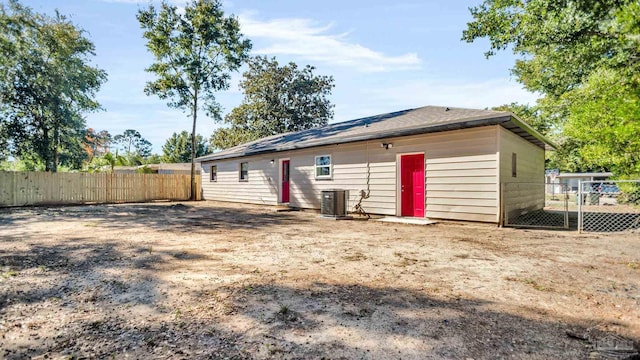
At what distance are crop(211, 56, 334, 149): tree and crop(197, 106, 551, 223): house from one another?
61.3 ft

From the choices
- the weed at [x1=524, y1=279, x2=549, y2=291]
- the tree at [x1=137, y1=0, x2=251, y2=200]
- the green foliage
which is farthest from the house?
the tree at [x1=137, y1=0, x2=251, y2=200]

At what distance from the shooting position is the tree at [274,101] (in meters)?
31.8

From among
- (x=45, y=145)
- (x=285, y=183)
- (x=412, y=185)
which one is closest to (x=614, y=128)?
(x=412, y=185)

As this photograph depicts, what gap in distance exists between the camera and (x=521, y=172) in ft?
34.2

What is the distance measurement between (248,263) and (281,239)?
198cm

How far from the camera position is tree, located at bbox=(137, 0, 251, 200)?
20234 millimetres

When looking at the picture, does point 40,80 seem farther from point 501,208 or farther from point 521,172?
point 521,172

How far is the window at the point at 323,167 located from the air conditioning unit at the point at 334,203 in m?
1.45

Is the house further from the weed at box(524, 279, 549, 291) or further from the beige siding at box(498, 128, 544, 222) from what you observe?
the weed at box(524, 279, 549, 291)

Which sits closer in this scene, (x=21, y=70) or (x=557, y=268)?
(x=557, y=268)

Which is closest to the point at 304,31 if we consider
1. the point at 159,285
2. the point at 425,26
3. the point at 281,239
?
the point at 425,26

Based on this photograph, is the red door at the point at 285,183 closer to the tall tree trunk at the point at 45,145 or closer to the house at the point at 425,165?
the house at the point at 425,165

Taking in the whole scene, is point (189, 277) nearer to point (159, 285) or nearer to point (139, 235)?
point (159, 285)

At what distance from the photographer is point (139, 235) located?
682 cm
